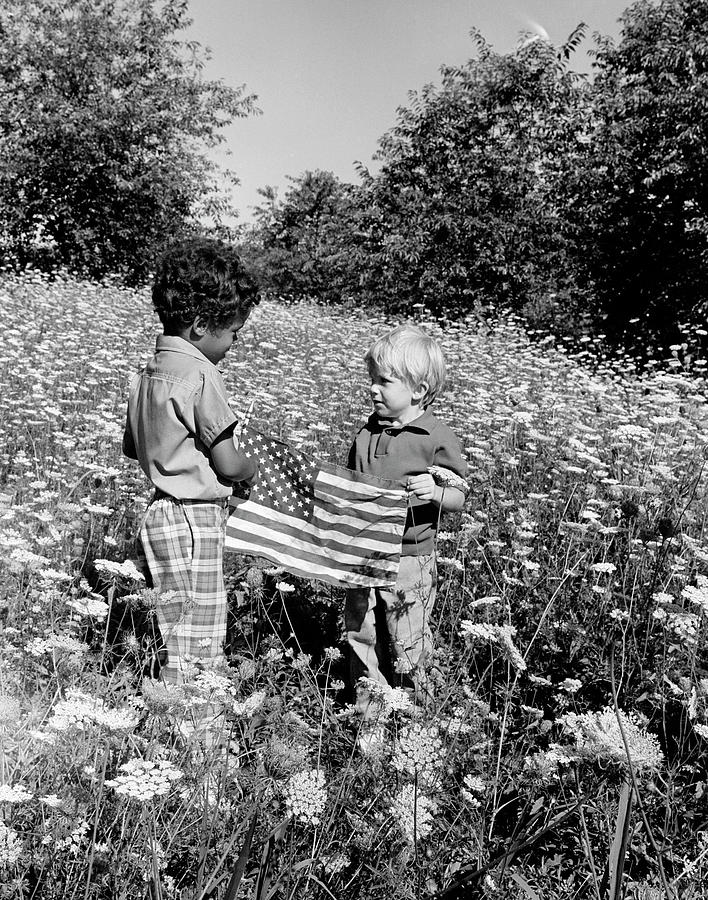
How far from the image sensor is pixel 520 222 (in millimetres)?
22234

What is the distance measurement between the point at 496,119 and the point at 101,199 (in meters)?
13.0

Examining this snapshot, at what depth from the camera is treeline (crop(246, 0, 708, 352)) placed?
1712cm

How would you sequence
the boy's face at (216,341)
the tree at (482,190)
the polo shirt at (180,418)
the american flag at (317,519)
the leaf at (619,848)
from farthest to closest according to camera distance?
1. the tree at (482,190)
2. the american flag at (317,519)
3. the boy's face at (216,341)
4. the polo shirt at (180,418)
5. the leaf at (619,848)

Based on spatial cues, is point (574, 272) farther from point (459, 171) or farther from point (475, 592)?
point (475, 592)

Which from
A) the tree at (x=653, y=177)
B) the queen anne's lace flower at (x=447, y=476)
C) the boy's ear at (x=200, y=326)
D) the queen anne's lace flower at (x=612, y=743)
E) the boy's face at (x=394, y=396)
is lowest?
the queen anne's lace flower at (x=612, y=743)

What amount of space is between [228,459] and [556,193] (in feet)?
66.0

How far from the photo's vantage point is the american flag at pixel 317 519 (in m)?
2.64

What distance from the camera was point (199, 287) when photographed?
8.13ft

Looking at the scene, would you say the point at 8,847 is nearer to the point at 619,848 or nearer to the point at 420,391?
the point at 619,848

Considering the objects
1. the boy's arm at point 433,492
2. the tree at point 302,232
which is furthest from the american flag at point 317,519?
the tree at point 302,232

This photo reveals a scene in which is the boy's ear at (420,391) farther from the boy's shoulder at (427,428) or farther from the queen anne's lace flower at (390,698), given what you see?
the queen anne's lace flower at (390,698)

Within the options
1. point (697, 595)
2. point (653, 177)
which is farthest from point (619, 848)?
point (653, 177)

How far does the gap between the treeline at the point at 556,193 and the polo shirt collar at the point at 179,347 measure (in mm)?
16238

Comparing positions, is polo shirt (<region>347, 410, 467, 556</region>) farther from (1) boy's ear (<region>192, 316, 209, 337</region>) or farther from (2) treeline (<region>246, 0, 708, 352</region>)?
(2) treeline (<region>246, 0, 708, 352</region>)
